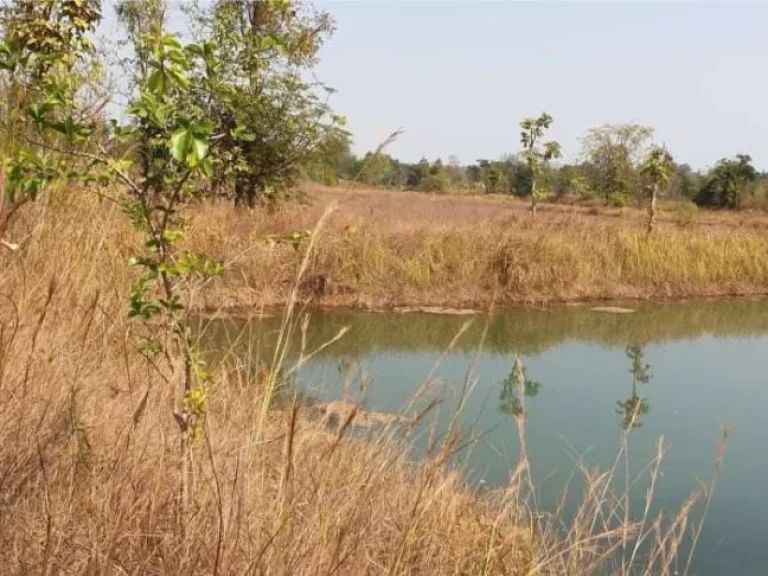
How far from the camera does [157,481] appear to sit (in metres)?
1.24

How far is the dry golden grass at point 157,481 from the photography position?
3.52 ft

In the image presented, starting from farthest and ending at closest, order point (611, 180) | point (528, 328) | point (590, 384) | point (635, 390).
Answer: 1. point (611, 180)
2. point (528, 328)
3. point (590, 384)
4. point (635, 390)

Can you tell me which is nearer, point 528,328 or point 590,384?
point 590,384

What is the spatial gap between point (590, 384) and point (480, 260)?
401 centimetres

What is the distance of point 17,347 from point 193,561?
35.5 inches

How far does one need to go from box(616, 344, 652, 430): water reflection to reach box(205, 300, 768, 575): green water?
0.06ft

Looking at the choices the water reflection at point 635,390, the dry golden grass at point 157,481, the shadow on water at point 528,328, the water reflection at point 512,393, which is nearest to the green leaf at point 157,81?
the dry golden grass at point 157,481

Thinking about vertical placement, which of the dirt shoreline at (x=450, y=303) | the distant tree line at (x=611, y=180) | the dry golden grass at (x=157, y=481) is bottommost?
the dirt shoreline at (x=450, y=303)

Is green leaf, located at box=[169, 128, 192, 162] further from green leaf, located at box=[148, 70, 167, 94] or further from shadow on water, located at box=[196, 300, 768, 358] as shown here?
shadow on water, located at box=[196, 300, 768, 358]

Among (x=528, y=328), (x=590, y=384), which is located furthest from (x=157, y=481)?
(x=528, y=328)

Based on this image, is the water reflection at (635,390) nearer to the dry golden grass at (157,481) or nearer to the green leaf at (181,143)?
the dry golden grass at (157,481)

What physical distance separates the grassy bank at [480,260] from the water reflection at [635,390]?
1.84 meters

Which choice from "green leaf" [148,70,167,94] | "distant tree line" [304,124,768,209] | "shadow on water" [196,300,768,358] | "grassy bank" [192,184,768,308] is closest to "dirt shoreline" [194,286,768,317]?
"grassy bank" [192,184,768,308]

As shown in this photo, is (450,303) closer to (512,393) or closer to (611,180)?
(512,393)
